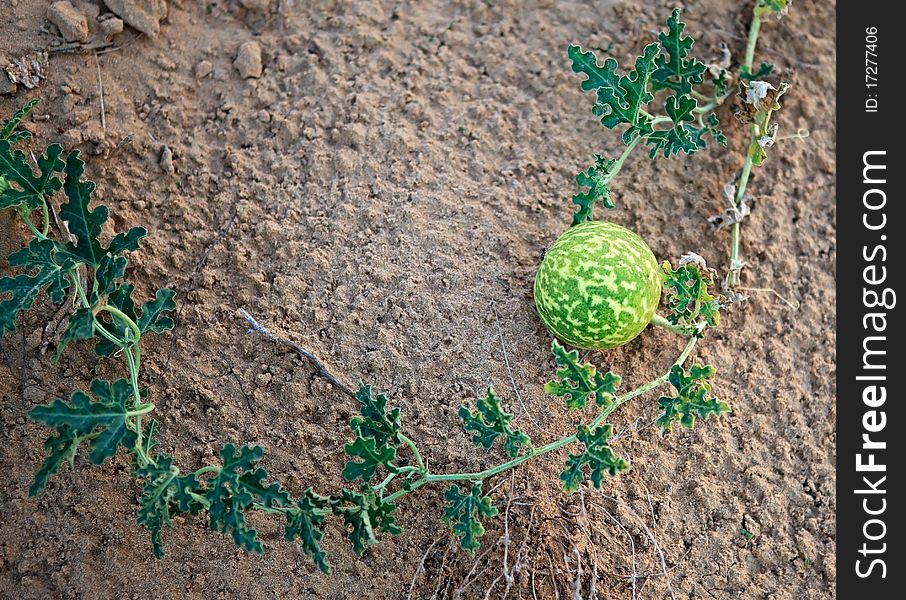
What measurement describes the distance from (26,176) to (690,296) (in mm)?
2470

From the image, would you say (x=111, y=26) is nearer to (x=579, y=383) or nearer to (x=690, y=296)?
(x=579, y=383)

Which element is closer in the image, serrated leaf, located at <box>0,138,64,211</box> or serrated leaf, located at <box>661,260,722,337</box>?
serrated leaf, located at <box>0,138,64,211</box>

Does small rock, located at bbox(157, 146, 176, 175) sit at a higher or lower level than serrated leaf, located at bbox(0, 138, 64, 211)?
lower

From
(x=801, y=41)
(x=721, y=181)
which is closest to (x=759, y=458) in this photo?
(x=721, y=181)

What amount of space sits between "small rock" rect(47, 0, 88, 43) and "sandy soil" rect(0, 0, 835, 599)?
8cm

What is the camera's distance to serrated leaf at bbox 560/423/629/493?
2.84m

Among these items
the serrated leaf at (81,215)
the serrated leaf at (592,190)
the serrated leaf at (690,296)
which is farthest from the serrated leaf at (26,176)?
the serrated leaf at (690,296)

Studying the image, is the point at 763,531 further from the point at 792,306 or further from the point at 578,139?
the point at 578,139

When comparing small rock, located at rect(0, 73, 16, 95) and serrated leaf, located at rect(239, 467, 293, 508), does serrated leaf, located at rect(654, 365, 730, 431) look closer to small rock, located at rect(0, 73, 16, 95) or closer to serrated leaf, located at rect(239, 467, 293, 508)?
serrated leaf, located at rect(239, 467, 293, 508)

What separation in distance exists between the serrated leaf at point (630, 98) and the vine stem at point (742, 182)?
1.94 ft

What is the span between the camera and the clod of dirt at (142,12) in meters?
3.83

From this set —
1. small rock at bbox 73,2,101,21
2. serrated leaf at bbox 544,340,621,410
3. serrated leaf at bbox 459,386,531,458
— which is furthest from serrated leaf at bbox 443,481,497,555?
small rock at bbox 73,2,101,21

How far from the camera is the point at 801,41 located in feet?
14.3

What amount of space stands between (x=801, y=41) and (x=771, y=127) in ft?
3.39
